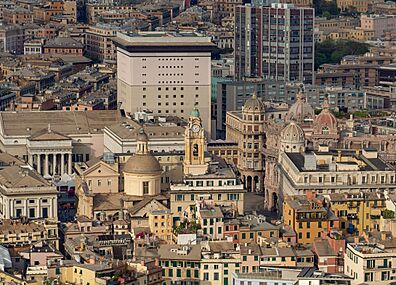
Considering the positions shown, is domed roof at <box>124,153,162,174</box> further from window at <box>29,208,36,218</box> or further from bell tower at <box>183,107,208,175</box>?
window at <box>29,208,36,218</box>

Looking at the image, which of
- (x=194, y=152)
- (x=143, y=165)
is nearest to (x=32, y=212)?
(x=143, y=165)

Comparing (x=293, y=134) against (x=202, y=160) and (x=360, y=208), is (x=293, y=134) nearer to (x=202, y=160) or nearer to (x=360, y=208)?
(x=202, y=160)

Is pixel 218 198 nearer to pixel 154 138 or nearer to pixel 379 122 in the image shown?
pixel 154 138

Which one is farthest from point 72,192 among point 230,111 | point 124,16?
point 124,16

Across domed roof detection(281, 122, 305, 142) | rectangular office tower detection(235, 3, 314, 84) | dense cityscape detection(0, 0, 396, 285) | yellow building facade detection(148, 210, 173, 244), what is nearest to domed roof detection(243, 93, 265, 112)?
dense cityscape detection(0, 0, 396, 285)

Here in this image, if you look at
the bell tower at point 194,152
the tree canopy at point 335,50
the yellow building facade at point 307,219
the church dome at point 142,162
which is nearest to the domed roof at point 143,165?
the church dome at point 142,162

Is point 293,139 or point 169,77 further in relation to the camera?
point 169,77

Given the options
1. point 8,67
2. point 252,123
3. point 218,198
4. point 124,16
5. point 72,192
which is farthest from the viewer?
point 124,16
